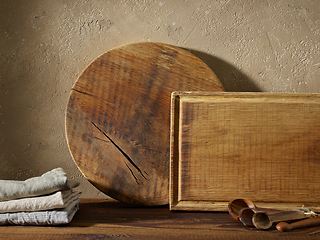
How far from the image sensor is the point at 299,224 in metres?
0.73

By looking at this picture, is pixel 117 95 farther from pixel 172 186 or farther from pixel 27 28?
pixel 27 28

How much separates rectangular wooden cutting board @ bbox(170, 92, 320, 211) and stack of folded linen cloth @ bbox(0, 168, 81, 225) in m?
0.37

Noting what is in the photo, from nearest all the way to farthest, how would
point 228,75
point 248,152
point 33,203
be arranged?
point 33,203
point 248,152
point 228,75

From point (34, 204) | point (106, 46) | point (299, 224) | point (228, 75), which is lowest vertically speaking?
point (299, 224)

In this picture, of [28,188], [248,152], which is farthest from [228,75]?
[28,188]

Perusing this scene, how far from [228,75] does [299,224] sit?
61 centimetres

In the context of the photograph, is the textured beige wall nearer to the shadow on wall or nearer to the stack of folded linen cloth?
the shadow on wall

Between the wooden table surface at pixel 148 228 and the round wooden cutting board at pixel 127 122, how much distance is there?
0.10 m

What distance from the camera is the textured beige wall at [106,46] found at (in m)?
1.05

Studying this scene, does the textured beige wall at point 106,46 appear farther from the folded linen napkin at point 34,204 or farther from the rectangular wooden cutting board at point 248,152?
the folded linen napkin at point 34,204

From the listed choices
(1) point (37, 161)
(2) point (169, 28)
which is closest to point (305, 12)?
(2) point (169, 28)

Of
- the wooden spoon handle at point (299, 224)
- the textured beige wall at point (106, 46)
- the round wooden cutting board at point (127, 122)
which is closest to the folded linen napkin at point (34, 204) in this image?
the round wooden cutting board at point (127, 122)

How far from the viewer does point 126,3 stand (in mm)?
1065

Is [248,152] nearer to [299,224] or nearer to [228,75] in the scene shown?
[299,224]
